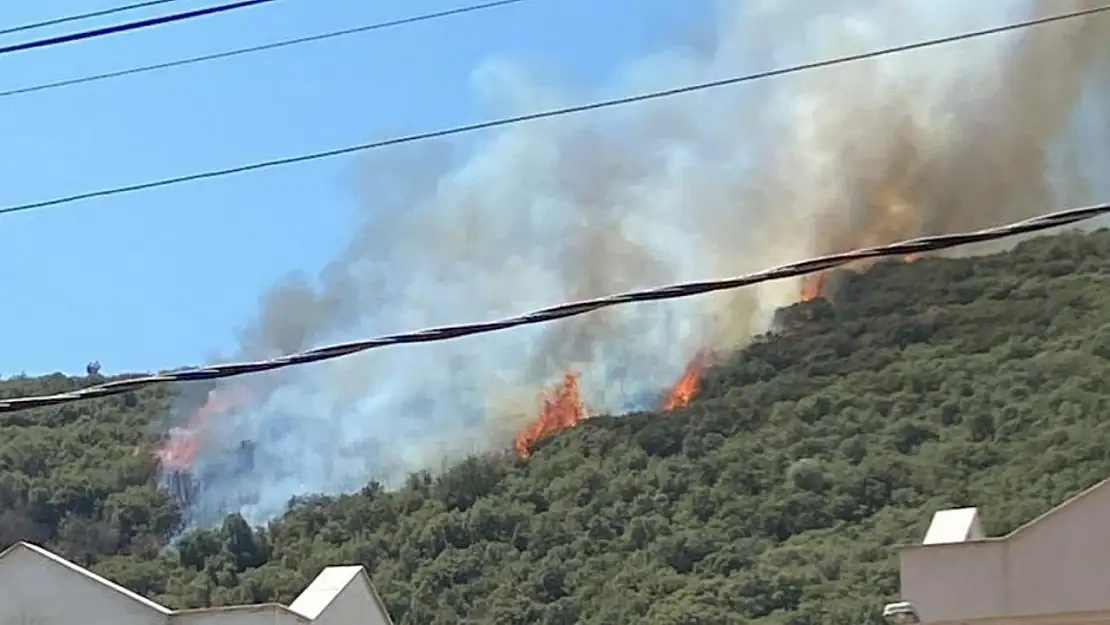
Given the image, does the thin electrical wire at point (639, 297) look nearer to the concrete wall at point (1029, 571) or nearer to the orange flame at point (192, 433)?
the concrete wall at point (1029, 571)

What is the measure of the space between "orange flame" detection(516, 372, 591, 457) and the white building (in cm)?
4333

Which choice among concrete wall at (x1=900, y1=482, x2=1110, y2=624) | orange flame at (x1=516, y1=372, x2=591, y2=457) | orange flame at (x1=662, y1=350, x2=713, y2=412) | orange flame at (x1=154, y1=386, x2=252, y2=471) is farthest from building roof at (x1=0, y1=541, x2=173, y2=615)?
orange flame at (x1=154, y1=386, x2=252, y2=471)

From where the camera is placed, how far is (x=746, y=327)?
6575 centimetres

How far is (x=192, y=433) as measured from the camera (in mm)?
70812

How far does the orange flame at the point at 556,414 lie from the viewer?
2431 inches

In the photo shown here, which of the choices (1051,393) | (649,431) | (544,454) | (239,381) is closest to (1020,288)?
(1051,393)

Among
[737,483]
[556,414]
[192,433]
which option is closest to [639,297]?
[737,483]

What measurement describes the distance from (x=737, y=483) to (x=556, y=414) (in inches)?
762

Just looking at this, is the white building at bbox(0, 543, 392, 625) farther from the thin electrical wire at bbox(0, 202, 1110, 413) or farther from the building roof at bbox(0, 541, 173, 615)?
the thin electrical wire at bbox(0, 202, 1110, 413)

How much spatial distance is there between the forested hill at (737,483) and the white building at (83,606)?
59.2 feet

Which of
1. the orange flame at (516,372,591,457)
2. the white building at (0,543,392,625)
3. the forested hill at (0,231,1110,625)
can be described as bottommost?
the white building at (0,543,392,625)

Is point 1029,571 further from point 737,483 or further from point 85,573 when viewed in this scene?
point 737,483

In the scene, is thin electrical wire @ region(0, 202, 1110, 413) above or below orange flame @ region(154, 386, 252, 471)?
below

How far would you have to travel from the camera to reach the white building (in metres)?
15.1
